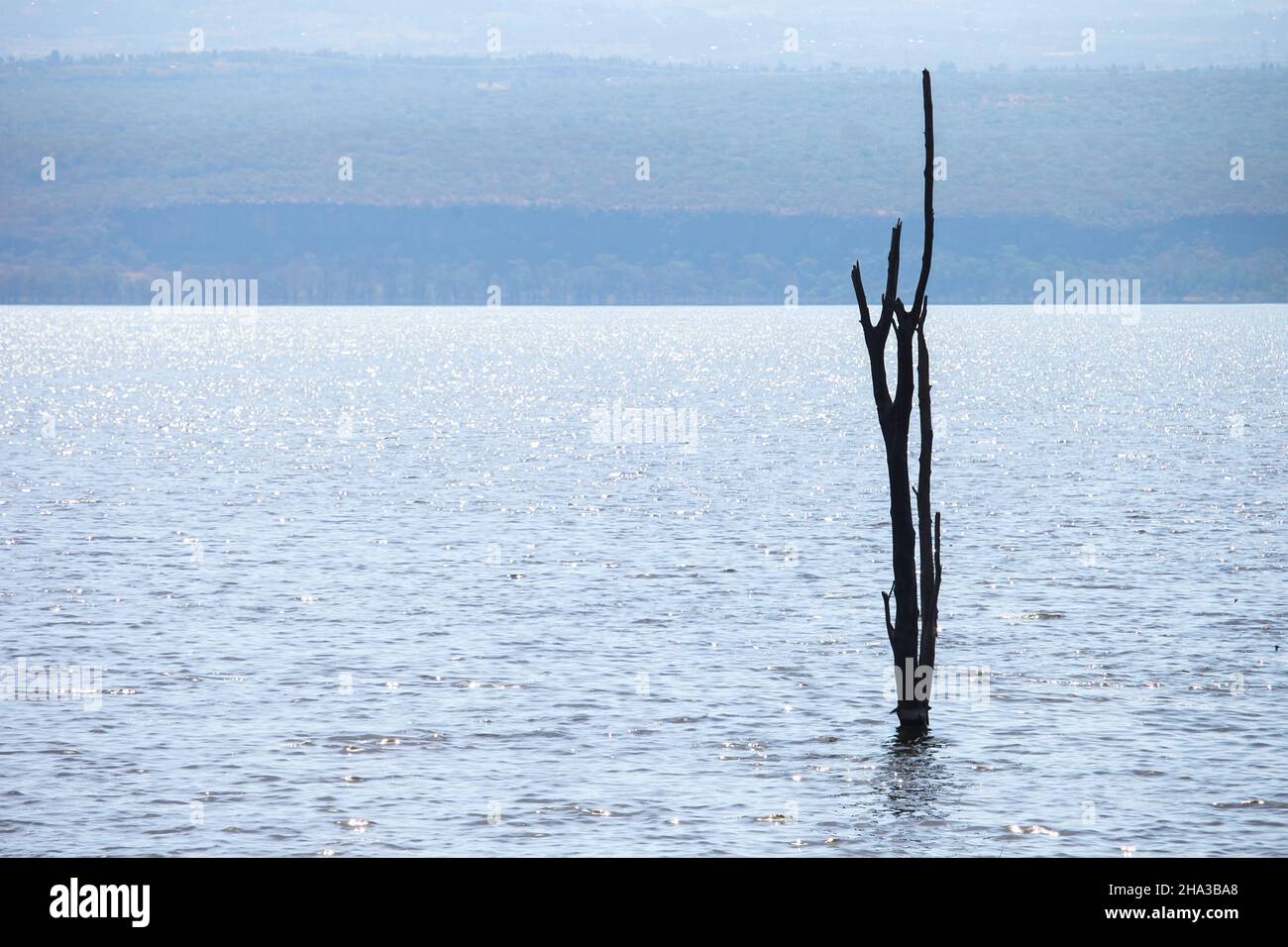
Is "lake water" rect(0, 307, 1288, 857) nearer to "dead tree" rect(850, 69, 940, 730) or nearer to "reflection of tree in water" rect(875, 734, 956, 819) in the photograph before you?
"reflection of tree in water" rect(875, 734, 956, 819)

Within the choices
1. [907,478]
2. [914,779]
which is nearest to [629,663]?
[914,779]

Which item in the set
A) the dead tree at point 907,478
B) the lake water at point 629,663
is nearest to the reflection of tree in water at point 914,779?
the lake water at point 629,663

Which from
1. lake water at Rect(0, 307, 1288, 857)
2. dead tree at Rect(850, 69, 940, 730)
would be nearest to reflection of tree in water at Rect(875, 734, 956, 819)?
lake water at Rect(0, 307, 1288, 857)

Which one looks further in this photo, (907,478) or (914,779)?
(907,478)

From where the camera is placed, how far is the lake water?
2241 cm

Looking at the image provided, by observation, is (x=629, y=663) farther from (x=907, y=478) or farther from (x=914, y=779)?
(x=907, y=478)

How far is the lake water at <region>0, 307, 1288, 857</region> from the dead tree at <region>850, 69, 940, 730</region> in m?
1.06

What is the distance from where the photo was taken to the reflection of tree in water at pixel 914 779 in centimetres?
2298

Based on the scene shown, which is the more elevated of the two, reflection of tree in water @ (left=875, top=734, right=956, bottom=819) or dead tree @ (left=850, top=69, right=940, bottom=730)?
dead tree @ (left=850, top=69, right=940, bottom=730)

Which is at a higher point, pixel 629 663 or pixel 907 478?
pixel 907 478

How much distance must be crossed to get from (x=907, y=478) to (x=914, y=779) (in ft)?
13.8

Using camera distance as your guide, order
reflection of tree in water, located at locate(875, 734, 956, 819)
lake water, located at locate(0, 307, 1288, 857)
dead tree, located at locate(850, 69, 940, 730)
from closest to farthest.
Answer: lake water, located at locate(0, 307, 1288, 857) → reflection of tree in water, located at locate(875, 734, 956, 819) → dead tree, located at locate(850, 69, 940, 730)

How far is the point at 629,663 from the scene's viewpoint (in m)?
33.2
